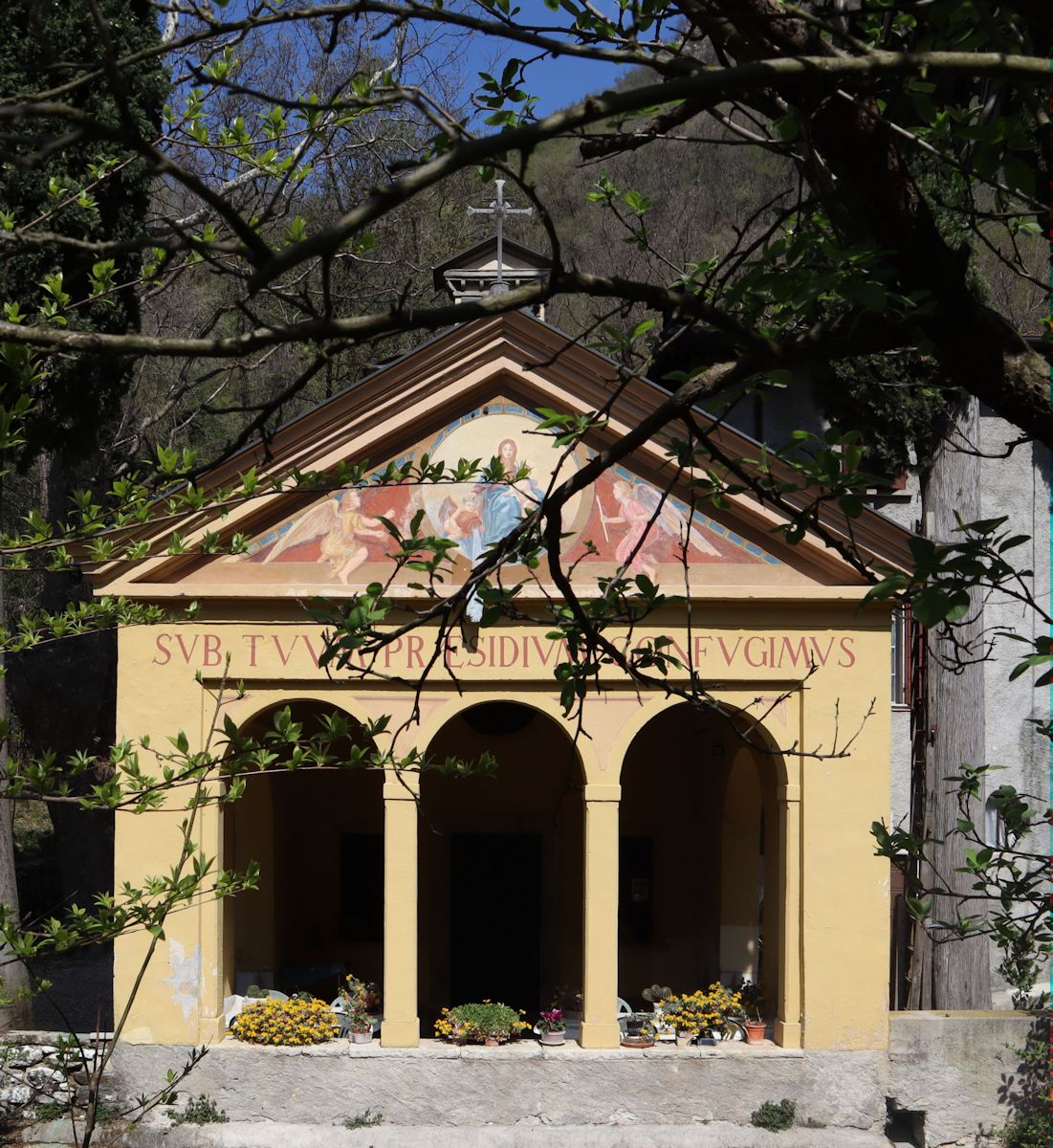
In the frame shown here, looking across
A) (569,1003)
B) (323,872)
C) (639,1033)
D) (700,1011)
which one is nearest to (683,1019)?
(700,1011)

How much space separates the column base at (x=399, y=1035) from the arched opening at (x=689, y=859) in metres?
4.15

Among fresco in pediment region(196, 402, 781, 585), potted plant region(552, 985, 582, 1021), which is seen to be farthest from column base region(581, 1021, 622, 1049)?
fresco in pediment region(196, 402, 781, 585)

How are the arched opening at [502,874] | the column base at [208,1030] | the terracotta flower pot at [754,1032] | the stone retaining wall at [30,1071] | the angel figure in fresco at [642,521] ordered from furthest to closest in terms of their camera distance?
the arched opening at [502,874], the terracotta flower pot at [754,1032], the angel figure in fresco at [642,521], the column base at [208,1030], the stone retaining wall at [30,1071]

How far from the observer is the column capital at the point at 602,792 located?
13227 millimetres

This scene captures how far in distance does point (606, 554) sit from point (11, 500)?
16218 mm

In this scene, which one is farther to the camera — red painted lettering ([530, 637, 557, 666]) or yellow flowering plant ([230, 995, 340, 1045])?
red painted lettering ([530, 637, 557, 666])

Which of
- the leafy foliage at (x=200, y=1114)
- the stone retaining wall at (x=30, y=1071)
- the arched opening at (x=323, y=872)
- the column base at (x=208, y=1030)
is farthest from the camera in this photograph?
the arched opening at (x=323, y=872)

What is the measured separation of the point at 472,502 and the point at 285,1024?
4784 millimetres

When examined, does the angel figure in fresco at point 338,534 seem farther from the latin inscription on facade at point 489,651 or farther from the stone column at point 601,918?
the stone column at point 601,918

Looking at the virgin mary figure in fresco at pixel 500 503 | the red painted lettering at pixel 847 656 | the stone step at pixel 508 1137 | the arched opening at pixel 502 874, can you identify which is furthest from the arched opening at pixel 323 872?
the red painted lettering at pixel 847 656

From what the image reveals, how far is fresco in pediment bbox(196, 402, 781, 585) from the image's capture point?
515 inches

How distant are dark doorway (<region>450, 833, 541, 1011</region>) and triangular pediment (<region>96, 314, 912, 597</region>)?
15.3ft

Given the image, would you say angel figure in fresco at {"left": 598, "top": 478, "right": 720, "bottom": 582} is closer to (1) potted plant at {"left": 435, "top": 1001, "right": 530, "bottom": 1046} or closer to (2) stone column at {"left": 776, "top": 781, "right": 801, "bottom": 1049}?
(2) stone column at {"left": 776, "top": 781, "right": 801, "bottom": 1049}

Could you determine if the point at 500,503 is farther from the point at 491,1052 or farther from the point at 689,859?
the point at 689,859
